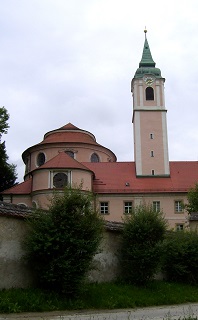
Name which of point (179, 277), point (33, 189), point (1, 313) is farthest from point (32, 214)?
point (33, 189)

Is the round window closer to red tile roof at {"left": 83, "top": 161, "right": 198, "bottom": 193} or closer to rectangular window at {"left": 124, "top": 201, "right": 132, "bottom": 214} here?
red tile roof at {"left": 83, "top": 161, "right": 198, "bottom": 193}

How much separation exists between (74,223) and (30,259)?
186 cm

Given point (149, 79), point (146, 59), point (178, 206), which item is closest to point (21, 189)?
point (178, 206)

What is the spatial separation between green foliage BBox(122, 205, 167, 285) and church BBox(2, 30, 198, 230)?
2412 centimetres

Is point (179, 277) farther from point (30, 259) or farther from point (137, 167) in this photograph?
point (137, 167)

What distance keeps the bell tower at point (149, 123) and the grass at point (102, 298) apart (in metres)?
31.3

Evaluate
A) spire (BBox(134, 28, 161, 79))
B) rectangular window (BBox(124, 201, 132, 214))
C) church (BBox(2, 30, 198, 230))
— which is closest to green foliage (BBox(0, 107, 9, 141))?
church (BBox(2, 30, 198, 230))

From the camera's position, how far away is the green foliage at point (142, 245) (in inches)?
706

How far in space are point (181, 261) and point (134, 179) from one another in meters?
28.7

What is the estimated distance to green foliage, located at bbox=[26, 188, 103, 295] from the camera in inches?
566

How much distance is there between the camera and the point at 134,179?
49.0 meters

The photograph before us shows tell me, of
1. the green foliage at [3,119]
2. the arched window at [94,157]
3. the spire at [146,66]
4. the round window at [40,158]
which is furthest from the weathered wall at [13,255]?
the spire at [146,66]

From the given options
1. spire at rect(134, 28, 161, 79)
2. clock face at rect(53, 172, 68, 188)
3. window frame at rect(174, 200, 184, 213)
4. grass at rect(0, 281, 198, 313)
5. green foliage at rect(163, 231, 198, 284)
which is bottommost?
grass at rect(0, 281, 198, 313)

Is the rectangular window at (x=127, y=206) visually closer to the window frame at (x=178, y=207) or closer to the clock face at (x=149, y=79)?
the window frame at (x=178, y=207)
